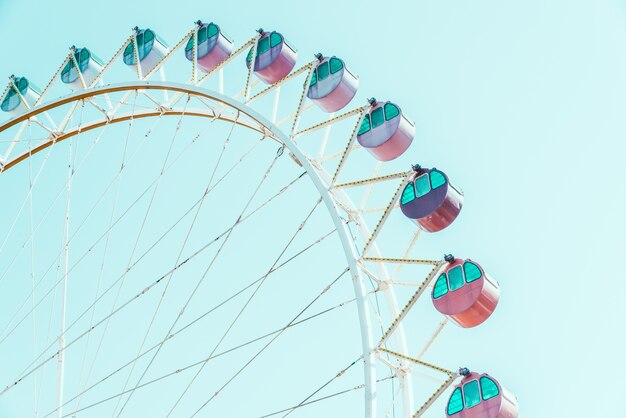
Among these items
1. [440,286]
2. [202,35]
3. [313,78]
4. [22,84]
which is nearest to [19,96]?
[22,84]

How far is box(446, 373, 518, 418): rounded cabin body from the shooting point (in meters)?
16.6

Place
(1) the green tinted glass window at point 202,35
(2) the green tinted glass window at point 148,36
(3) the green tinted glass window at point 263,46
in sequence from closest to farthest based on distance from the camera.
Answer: (3) the green tinted glass window at point 263,46 → (1) the green tinted glass window at point 202,35 → (2) the green tinted glass window at point 148,36

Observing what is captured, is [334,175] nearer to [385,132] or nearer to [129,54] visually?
[385,132]

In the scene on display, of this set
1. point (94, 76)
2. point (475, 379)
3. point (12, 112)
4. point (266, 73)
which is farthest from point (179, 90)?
point (475, 379)

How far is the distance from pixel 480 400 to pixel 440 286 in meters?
1.95

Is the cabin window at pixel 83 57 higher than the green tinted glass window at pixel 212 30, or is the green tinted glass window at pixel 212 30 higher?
the cabin window at pixel 83 57

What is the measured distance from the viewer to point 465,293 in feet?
58.1

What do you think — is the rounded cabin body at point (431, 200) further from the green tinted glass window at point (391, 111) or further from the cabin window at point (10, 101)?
the cabin window at point (10, 101)

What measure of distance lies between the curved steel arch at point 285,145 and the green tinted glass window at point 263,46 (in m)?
1.70

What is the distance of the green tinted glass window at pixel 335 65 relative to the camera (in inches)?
828

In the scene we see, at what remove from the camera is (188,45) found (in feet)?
78.3

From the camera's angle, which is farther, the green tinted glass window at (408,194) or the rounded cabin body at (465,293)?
the green tinted glass window at (408,194)

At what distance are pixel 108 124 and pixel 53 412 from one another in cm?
625


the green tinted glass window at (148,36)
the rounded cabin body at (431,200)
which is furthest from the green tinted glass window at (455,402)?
the green tinted glass window at (148,36)
